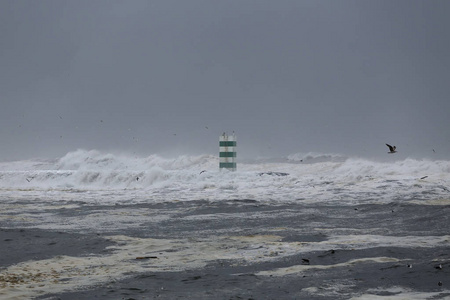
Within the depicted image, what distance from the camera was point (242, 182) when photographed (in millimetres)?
24828

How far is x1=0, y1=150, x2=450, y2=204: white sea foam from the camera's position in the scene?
61.4 ft

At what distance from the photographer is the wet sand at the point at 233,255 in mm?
6660

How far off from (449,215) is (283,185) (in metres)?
11.1

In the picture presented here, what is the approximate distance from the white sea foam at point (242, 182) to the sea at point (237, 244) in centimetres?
17

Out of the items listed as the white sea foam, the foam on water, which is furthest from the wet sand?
the white sea foam

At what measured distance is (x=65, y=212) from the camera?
1570 cm

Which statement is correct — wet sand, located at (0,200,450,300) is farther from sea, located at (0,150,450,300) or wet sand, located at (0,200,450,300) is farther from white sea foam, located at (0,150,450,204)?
white sea foam, located at (0,150,450,204)

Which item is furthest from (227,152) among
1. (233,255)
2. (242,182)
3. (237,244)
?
(233,255)

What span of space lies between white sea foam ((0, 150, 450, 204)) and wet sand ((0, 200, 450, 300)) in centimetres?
420

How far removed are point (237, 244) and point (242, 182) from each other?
1514 cm

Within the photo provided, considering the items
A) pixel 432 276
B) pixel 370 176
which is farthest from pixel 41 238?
pixel 370 176

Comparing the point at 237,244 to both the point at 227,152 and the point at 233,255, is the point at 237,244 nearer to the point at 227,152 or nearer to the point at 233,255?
the point at 233,255

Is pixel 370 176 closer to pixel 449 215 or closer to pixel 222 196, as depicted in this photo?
pixel 222 196

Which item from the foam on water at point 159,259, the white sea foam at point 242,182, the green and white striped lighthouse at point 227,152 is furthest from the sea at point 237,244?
the green and white striped lighthouse at point 227,152
